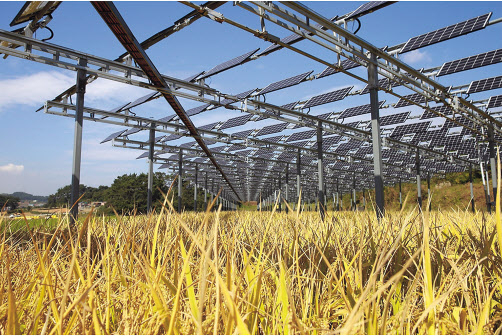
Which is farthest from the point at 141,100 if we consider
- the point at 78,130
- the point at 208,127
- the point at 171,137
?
the point at 171,137

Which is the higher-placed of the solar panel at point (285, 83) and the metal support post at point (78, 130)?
the solar panel at point (285, 83)

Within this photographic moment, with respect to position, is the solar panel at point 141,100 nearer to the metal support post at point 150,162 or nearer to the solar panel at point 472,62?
the metal support post at point 150,162

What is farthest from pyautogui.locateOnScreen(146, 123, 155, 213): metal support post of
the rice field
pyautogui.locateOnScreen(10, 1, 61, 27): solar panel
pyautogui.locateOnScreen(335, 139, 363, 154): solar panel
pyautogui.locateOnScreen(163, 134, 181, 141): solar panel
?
the rice field

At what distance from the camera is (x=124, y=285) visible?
4.71 feet

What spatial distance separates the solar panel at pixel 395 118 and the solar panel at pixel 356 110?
1639mm

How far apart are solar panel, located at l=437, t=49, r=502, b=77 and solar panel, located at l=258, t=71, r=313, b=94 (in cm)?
435

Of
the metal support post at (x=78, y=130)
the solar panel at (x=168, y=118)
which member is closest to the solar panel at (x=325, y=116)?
the solar panel at (x=168, y=118)

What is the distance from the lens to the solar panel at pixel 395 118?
1499 centimetres

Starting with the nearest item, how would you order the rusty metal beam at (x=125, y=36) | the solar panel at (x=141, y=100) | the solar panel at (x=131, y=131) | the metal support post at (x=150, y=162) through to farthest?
the rusty metal beam at (x=125, y=36) < the solar panel at (x=141, y=100) < the metal support post at (x=150, y=162) < the solar panel at (x=131, y=131)

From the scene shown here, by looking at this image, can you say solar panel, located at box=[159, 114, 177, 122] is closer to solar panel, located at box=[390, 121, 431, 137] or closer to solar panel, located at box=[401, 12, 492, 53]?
solar panel, located at box=[401, 12, 492, 53]

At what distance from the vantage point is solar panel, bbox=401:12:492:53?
310 inches

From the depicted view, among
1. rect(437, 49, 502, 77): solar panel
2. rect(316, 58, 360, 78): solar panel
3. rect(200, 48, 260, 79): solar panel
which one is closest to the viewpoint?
rect(200, 48, 260, 79): solar panel

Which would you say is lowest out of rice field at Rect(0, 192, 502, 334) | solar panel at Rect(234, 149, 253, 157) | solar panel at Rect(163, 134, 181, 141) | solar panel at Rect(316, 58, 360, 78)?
rice field at Rect(0, 192, 502, 334)

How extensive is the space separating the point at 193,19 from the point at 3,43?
479 centimetres
